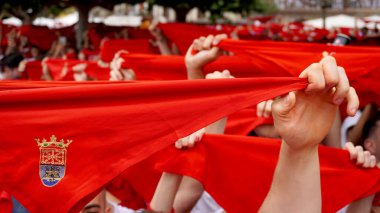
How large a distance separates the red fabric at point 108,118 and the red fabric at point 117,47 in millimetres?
6096

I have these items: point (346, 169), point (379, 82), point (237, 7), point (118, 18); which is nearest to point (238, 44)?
point (379, 82)

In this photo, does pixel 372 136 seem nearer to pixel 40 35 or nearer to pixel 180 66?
pixel 180 66

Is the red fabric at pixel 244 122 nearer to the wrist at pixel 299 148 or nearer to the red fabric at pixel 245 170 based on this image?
the red fabric at pixel 245 170

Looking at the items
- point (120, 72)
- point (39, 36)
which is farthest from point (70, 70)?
point (39, 36)

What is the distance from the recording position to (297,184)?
3.00m

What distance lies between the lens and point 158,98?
9.93 feet

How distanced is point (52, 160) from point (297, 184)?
0.91 meters

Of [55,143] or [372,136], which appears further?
[372,136]

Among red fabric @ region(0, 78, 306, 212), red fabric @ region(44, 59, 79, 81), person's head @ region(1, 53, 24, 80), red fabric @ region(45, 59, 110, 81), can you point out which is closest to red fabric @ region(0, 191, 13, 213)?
red fabric @ region(0, 78, 306, 212)

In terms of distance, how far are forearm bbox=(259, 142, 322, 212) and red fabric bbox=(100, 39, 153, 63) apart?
626 centimetres

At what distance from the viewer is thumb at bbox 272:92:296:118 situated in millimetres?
2834

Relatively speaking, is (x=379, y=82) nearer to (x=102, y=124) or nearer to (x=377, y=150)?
(x=377, y=150)

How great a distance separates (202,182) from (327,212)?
607 mm

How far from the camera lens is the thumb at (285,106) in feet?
9.30
